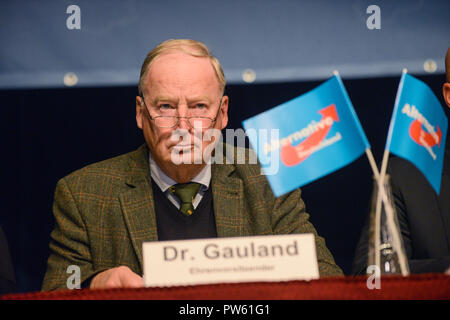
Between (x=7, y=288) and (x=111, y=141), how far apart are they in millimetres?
788

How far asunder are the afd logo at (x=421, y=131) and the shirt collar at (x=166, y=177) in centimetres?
73

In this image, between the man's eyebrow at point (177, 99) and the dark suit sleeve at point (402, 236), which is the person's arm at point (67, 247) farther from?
the dark suit sleeve at point (402, 236)

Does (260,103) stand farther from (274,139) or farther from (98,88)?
(274,139)

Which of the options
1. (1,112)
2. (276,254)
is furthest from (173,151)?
(1,112)

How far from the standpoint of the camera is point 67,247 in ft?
4.96

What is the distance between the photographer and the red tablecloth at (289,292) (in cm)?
89

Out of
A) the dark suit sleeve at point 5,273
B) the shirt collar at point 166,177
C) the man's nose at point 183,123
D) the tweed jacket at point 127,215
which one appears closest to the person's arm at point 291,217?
the tweed jacket at point 127,215

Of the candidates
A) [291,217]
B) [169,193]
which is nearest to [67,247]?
[169,193]

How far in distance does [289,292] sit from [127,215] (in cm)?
72

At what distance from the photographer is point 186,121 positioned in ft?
4.93

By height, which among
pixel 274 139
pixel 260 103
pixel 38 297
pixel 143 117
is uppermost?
pixel 260 103

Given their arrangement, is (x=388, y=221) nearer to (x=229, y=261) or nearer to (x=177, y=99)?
(x=229, y=261)

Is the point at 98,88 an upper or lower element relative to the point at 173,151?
upper

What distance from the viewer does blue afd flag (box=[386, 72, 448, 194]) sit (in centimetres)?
105
